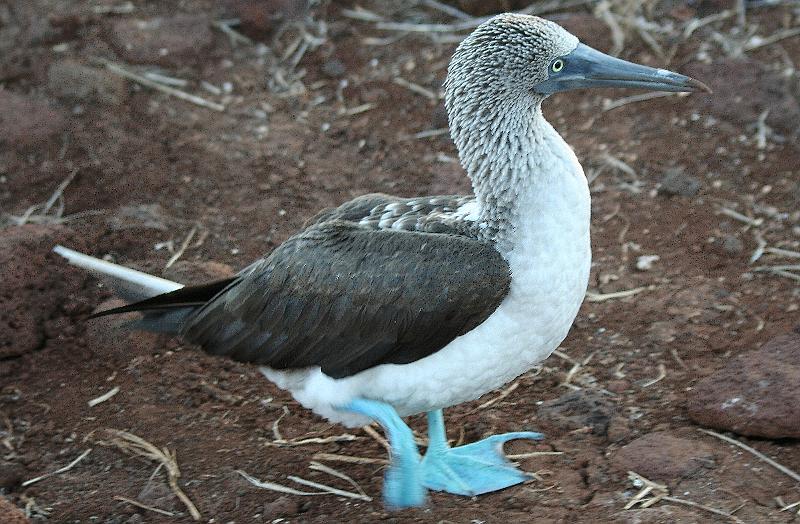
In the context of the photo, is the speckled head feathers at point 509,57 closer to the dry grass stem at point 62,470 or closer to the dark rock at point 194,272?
the dark rock at point 194,272

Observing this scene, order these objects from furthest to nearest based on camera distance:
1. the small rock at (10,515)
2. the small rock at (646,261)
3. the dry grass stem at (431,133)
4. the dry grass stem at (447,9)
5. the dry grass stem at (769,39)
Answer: the dry grass stem at (447,9) < the dry grass stem at (769,39) < the dry grass stem at (431,133) < the small rock at (646,261) < the small rock at (10,515)

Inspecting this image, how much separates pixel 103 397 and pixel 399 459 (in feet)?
5.42

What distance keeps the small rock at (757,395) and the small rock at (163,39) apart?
4.28m

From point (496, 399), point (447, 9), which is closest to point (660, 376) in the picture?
point (496, 399)

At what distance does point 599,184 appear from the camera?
627 centimetres

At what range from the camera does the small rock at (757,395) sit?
14.4ft

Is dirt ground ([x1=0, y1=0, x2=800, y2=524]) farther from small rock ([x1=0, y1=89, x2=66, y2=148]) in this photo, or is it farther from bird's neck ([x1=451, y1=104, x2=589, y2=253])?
bird's neck ([x1=451, y1=104, x2=589, y2=253])

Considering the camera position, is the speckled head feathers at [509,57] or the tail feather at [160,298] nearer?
the speckled head feathers at [509,57]

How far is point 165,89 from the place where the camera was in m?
7.26

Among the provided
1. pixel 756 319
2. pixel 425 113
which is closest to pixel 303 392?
pixel 756 319

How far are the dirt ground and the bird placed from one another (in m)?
0.45

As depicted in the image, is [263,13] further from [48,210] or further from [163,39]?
[48,210]

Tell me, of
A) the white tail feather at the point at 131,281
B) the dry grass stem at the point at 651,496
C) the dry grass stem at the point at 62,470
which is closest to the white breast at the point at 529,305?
the dry grass stem at the point at 651,496

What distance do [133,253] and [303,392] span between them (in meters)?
1.95
